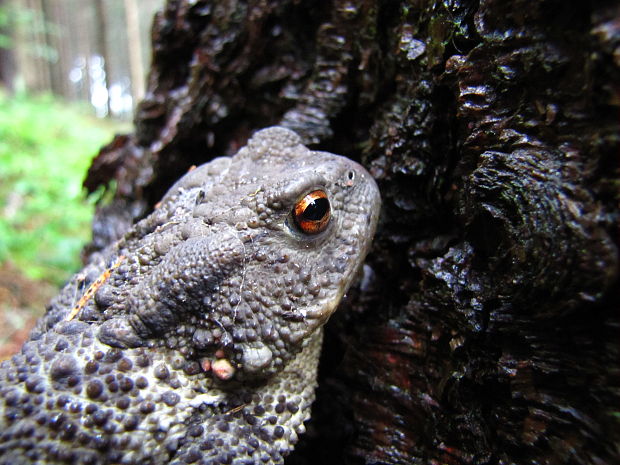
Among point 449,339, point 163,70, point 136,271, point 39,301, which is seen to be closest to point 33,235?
point 39,301

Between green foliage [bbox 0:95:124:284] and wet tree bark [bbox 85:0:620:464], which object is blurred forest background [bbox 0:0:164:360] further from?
wet tree bark [bbox 85:0:620:464]

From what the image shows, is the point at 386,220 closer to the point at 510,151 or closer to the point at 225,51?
the point at 510,151

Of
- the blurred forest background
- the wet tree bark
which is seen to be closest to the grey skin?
the wet tree bark

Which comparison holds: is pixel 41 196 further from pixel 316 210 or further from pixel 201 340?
pixel 316 210

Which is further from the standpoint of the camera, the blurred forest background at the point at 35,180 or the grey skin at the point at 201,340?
the blurred forest background at the point at 35,180

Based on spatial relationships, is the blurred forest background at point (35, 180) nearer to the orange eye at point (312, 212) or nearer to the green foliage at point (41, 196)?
the green foliage at point (41, 196)

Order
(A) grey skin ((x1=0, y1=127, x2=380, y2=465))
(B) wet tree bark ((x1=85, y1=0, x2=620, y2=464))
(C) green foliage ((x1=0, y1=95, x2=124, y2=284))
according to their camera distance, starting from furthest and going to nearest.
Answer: (C) green foliage ((x1=0, y1=95, x2=124, y2=284)) < (A) grey skin ((x1=0, y1=127, x2=380, y2=465)) < (B) wet tree bark ((x1=85, y1=0, x2=620, y2=464))

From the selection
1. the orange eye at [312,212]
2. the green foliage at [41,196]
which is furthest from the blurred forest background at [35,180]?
the orange eye at [312,212]
